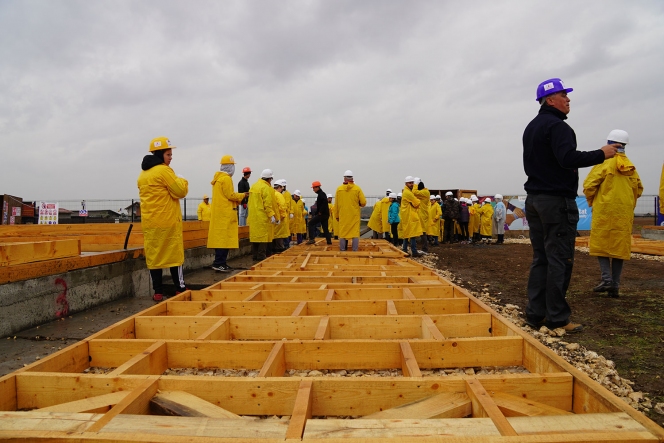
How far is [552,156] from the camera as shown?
12.3 ft

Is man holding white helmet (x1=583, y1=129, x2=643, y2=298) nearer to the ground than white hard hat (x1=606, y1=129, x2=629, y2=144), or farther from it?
nearer to the ground

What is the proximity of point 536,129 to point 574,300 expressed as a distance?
2659 millimetres

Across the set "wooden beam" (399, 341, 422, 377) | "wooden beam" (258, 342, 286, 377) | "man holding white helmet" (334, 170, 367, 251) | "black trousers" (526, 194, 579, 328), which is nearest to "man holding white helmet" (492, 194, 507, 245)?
"man holding white helmet" (334, 170, 367, 251)

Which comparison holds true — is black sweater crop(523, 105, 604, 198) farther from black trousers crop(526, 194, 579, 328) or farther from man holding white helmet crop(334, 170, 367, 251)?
man holding white helmet crop(334, 170, 367, 251)

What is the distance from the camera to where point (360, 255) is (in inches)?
331

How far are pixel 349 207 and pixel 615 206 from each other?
522cm

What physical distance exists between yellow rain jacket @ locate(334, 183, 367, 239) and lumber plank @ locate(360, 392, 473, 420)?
7.64 m

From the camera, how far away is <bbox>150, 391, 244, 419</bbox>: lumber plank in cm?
188

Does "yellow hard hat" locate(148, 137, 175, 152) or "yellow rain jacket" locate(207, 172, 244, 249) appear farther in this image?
"yellow rain jacket" locate(207, 172, 244, 249)

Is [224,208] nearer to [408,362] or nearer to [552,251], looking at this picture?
[552,251]

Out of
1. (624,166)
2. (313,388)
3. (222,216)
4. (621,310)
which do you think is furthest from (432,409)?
(222,216)

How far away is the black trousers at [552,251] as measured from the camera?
3680 millimetres

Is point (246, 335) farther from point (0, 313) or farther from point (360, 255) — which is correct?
point (360, 255)

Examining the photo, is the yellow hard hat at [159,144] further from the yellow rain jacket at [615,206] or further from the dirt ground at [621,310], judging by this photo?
the yellow rain jacket at [615,206]
